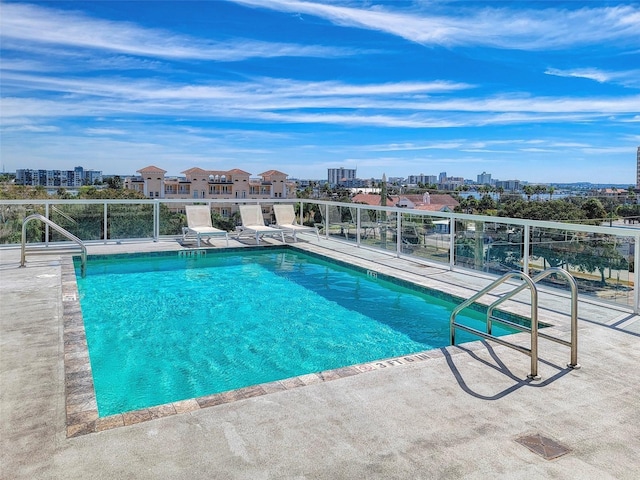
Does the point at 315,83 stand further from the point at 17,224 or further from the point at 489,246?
the point at 489,246

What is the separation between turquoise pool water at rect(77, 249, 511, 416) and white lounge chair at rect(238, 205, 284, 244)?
2.19 m

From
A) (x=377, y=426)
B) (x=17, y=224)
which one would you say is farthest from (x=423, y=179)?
(x=377, y=426)

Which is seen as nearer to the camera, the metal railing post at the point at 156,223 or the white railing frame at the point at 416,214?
the white railing frame at the point at 416,214

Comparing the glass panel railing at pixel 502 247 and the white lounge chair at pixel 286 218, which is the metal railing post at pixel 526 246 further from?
the white lounge chair at pixel 286 218

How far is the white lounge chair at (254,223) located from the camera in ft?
35.1

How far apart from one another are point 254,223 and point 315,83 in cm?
1601

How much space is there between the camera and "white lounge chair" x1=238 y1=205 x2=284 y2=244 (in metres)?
10.7

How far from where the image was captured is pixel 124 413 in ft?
8.89

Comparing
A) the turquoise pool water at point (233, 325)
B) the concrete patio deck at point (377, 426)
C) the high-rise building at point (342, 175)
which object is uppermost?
the high-rise building at point (342, 175)

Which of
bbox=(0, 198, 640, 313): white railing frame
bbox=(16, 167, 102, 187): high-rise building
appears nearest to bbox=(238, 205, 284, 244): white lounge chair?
bbox=(0, 198, 640, 313): white railing frame

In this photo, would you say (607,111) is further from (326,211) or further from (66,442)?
(66,442)

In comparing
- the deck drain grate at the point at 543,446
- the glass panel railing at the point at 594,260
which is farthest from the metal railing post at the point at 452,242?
the deck drain grate at the point at 543,446

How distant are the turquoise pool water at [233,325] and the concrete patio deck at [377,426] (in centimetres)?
82

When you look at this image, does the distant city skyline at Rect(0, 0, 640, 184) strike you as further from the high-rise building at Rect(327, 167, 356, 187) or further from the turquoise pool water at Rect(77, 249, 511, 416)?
the high-rise building at Rect(327, 167, 356, 187)
